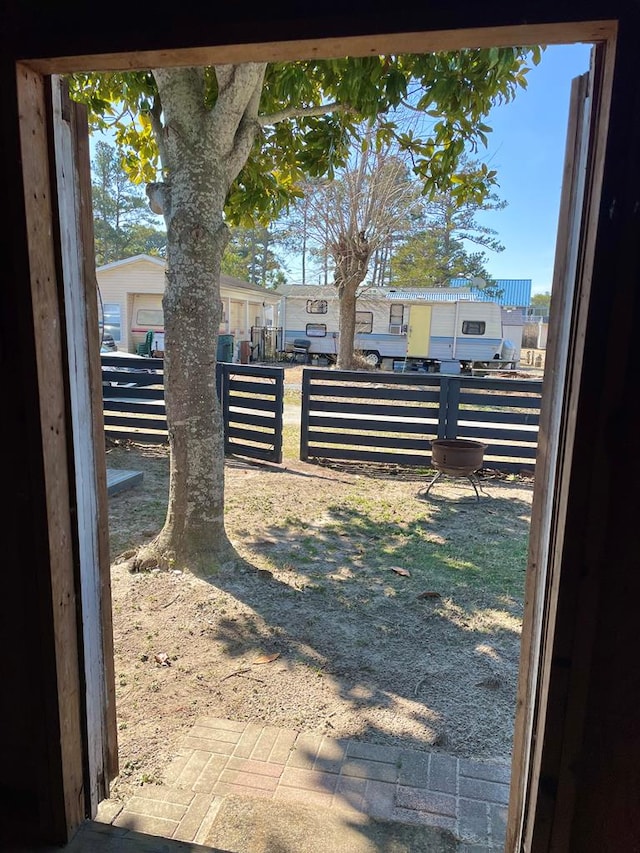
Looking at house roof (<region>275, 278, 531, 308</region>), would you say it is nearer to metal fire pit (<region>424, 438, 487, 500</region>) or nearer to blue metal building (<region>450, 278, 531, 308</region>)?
blue metal building (<region>450, 278, 531, 308</region>)

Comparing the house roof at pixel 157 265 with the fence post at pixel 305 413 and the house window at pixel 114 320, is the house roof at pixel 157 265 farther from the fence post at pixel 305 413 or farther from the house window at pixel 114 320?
the fence post at pixel 305 413

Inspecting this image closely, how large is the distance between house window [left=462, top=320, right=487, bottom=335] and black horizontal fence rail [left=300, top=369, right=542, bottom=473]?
41.6ft

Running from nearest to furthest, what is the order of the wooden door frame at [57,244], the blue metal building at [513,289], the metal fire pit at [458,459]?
the wooden door frame at [57,244] → the metal fire pit at [458,459] → the blue metal building at [513,289]

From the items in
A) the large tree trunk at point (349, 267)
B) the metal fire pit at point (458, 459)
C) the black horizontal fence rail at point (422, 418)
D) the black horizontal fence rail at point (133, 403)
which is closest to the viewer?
the metal fire pit at point (458, 459)

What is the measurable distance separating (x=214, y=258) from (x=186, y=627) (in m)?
2.42

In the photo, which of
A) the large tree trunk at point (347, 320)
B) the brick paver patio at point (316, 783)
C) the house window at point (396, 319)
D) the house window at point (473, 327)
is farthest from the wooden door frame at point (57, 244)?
the house window at point (396, 319)

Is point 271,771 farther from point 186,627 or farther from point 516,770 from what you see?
point 186,627

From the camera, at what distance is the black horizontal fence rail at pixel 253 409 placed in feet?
23.4

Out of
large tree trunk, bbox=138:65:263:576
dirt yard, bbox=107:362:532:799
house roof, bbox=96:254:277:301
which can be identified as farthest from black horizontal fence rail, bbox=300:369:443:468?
house roof, bbox=96:254:277:301

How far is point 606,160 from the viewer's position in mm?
1000

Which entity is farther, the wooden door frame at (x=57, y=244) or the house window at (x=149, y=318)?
the house window at (x=149, y=318)

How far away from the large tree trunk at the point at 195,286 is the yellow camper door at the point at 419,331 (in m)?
16.1

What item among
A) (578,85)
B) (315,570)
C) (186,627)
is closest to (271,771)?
(186,627)

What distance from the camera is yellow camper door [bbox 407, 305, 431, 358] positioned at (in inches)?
765
